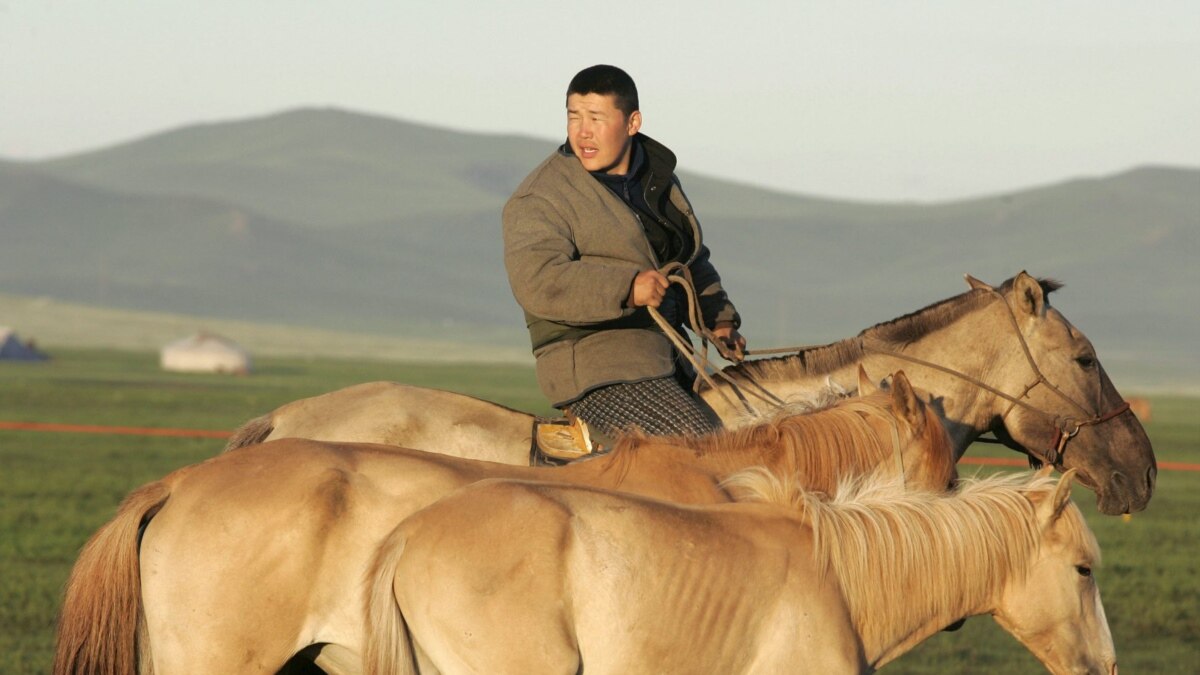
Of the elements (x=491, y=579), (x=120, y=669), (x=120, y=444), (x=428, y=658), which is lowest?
(x=120, y=444)

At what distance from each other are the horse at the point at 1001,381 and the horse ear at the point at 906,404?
117 cm

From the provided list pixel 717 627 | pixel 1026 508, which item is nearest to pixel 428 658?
pixel 717 627

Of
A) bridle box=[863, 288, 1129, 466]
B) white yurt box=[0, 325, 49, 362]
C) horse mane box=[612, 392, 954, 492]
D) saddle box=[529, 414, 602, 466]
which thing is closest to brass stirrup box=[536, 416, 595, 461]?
saddle box=[529, 414, 602, 466]

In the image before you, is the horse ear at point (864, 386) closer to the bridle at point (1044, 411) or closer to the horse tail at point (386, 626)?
the bridle at point (1044, 411)

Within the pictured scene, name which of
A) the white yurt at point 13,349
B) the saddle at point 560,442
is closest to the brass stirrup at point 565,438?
the saddle at point 560,442

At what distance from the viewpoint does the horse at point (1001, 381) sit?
22.6 ft

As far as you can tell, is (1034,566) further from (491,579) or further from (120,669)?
(120,669)

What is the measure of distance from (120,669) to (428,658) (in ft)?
3.62

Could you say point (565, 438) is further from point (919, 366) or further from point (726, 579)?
point (726, 579)

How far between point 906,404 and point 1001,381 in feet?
5.23

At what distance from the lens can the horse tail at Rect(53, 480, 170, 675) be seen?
487cm

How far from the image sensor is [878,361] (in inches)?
276

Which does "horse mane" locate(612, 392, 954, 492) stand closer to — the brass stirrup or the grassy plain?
the brass stirrup

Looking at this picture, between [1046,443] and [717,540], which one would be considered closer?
[717,540]
